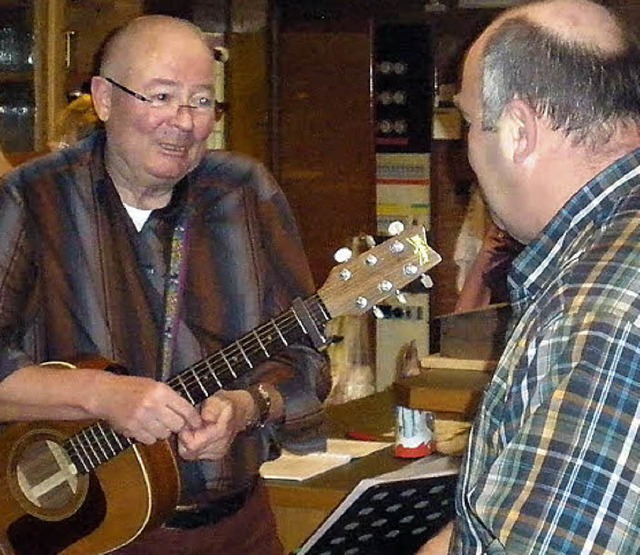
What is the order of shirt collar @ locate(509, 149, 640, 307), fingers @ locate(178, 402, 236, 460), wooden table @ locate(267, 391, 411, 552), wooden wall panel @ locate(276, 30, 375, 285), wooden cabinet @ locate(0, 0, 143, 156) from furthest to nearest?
wooden wall panel @ locate(276, 30, 375, 285), wooden cabinet @ locate(0, 0, 143, 156), wooden table @ locate(267, 391, 411, 552), fingers @ locate(178, 402, 236, 460), shirt collar @ locate(509, 149, 640, 307)

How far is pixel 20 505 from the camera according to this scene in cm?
225

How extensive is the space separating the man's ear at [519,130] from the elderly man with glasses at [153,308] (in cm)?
90

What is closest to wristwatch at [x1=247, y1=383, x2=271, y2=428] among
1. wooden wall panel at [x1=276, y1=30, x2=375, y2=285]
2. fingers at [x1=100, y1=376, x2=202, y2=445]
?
fingers at [x1=100, y1=376, x2=202, y2=445]

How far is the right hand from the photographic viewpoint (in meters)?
1.99

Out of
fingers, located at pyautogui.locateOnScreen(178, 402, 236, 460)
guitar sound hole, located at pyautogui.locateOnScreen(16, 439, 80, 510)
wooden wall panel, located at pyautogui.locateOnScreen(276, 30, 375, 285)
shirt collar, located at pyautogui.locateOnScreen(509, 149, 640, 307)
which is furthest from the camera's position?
wooden wall panel, located at pyautogui.locateOnScreen(276, 30, 375, 285)

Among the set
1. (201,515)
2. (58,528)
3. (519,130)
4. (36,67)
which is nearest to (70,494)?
(58,528)

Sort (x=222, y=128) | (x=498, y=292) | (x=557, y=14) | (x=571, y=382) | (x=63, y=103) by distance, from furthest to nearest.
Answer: (x=222, y=128)
(x=63, y=103)
(x=498, y=292)
(x=557, y=14)
(x=571, y=382)

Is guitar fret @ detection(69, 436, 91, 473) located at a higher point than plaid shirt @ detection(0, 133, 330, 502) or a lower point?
lower

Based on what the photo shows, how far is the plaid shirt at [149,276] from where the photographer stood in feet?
6.90

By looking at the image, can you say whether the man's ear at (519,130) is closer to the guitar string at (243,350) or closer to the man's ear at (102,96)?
the guitar string at (243,350)

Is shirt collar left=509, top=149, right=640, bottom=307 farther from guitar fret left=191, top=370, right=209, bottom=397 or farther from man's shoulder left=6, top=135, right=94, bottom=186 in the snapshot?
man's shoulder left=6, top=135, right=94, bottom=186

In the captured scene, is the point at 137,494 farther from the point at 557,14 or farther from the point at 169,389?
the point at 557,14

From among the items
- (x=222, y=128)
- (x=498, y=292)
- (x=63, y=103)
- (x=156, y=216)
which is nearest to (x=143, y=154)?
(x=156, y=216)

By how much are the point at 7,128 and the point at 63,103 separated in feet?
0.68
